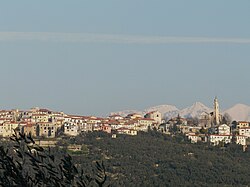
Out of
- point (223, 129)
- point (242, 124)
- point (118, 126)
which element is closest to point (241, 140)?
point (223, 129)

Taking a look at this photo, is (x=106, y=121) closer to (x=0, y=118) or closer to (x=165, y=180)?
(x=0, y=118)

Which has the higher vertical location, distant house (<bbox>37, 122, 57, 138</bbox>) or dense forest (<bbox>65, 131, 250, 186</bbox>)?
distant house (<bbox>37, 122, 57, 138</bbox>)

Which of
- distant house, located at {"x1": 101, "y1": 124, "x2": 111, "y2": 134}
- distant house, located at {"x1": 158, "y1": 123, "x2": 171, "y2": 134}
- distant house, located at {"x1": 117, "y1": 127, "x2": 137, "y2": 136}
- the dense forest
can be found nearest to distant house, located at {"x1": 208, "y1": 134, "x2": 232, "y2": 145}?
the dense forest

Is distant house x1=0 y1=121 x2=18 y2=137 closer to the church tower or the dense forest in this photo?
the dense forest

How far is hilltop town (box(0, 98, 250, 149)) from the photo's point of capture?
72438 millimetres

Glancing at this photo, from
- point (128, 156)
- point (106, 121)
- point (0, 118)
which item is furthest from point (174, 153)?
point (0, 118)

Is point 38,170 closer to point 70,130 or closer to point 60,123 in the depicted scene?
point 70,130

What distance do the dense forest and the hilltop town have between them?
9.96 feet

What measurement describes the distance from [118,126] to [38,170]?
73.3 meters

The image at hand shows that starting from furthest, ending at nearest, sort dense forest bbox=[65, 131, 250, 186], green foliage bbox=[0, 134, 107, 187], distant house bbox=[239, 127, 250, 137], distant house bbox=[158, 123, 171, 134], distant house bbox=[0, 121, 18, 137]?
1. distant house bbox=[239, 127, 250, 137]
2. distant house bbox=[158, 123, 171, 134]
3. distant house bbox=[0, 121, 18, 137]
4. dense forest bbox=[65, 131, 250, 186]
5. green foliage bbox=[0, 134, 107, 187]

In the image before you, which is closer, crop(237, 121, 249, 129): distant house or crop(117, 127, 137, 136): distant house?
crop(117, 127, 137, 136): distant house

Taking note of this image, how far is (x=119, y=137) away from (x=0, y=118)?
1891cm

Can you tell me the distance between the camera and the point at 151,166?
55750mm

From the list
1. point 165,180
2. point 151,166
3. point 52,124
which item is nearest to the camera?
point 165,180
